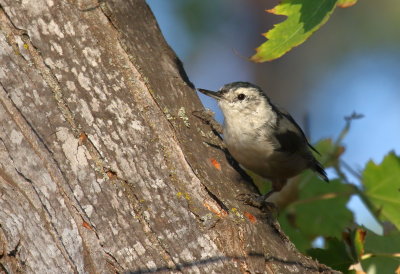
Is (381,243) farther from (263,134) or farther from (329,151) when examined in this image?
(263,134)

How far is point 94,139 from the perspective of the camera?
265 cm

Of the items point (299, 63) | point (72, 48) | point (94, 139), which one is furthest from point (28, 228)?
point (299, 63)

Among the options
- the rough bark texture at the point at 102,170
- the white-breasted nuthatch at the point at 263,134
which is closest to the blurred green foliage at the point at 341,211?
the rough bark texture at the point at 102,170

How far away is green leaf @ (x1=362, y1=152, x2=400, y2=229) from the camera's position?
3.29 metres

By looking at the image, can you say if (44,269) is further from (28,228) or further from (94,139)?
(94,139)

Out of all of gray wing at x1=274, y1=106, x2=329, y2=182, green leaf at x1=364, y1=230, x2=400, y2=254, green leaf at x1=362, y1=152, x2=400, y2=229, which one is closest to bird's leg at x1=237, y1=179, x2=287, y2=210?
green leaf at x1=364, y1=230, x2=400, y2=254

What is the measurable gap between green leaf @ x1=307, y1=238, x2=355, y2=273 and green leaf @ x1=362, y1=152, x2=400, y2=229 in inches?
20.1

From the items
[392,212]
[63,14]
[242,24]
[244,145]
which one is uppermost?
[242,24]

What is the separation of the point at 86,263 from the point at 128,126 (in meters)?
0.67

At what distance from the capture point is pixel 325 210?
3506 millimetres

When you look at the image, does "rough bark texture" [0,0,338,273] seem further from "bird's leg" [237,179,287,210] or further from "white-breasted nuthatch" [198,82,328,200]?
"white-breasted nuthatch" [198,82,328,200]

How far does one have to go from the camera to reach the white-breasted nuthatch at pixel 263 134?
14.0 feet

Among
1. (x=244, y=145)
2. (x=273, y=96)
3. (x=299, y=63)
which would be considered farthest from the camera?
(x=299, y=63)

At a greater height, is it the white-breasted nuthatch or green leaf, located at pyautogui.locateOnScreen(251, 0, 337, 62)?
the white-breasted nuthatch
